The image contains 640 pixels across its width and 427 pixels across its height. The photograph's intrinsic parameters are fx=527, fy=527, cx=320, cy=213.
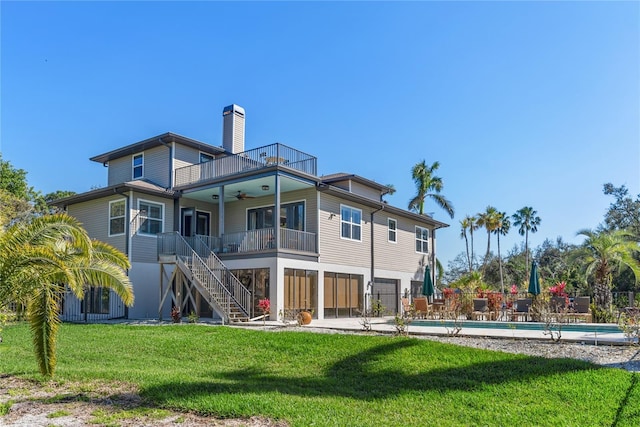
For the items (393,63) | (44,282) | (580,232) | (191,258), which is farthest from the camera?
(580,232)

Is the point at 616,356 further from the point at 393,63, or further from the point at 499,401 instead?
the point at 393,63

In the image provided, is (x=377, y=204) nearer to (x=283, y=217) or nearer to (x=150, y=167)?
(x=283, y=217)

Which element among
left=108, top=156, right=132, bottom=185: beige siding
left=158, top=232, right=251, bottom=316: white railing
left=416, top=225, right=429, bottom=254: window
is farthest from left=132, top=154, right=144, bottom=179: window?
left=416, top=225, right=429, bottom=254: window

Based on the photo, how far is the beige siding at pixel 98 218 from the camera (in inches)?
838

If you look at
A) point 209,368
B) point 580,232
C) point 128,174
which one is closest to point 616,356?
point 209,368

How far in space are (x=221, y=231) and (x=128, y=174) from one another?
274 inches

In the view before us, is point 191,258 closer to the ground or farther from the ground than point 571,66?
closer to the ground

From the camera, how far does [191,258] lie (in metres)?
19.4

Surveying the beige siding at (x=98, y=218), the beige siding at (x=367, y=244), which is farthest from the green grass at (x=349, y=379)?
the beige siding at (x=367, y=244)

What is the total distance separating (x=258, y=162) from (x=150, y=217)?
4.93 meters

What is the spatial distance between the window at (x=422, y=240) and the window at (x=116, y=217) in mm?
15248

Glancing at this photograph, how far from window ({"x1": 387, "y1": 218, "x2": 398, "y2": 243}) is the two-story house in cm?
48

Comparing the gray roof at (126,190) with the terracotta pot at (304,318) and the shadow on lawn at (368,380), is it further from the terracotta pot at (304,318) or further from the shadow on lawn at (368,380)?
the shadow on lawn at (368,380)

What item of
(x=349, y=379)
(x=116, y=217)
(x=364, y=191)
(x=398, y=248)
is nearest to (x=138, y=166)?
(x=116, y=217)
